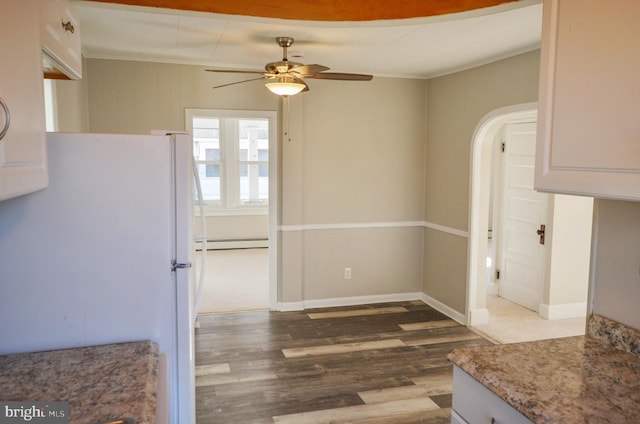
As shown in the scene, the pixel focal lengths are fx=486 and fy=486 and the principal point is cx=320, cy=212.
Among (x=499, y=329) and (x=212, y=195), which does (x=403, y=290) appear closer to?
(x=499, y=329)

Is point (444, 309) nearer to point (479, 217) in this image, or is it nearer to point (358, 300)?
point (358, 300)

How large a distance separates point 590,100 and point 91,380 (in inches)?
69.5

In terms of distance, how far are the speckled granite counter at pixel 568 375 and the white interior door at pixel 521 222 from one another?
344 centimetres

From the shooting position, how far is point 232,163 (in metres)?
8.62

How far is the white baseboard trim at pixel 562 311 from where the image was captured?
495 cm

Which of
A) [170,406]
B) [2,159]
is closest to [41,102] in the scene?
[2,159]

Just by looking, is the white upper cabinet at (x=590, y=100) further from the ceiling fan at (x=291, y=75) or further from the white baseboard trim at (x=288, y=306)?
the white baseboard trim at (x=288, y=306)

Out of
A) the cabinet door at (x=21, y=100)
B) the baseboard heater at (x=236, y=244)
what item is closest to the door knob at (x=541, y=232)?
the cabinet door at (x=21, y=100)

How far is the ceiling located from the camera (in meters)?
3.00

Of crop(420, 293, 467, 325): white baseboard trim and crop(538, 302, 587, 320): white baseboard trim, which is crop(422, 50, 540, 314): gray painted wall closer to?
crop(420, 293, 467, 325): white baseboard trim

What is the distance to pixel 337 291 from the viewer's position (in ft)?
17.7

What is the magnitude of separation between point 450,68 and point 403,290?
2.48 metres

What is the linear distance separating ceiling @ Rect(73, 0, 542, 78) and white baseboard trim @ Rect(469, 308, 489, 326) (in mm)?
2368

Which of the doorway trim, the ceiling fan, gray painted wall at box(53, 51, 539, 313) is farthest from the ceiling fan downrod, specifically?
the doorway trim
